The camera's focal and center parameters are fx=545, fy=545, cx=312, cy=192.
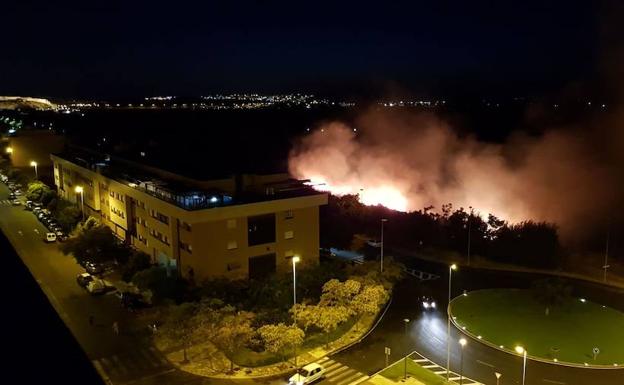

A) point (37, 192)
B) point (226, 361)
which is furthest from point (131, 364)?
point (37, 192)

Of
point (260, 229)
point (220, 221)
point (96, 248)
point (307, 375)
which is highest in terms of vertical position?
point (220, 221)

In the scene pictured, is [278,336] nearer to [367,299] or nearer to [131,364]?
[367,299]

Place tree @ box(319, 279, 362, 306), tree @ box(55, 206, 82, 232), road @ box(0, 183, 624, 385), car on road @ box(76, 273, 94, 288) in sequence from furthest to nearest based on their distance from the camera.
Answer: tree @ box(55, 206, 82, 232) < car on road @ box(76, 273, 94, 288) < tree @ box(319, 279, 362, 306) < road @ box(0, 183, 624, 385)

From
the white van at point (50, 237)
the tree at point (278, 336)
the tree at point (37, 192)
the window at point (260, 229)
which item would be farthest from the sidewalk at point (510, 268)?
the tree at point (37, 192)

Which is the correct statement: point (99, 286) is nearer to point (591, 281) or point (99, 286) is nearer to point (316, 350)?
point (316, 350)

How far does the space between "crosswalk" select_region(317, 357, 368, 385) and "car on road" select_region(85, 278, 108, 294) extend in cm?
1177

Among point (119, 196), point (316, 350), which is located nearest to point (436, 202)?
point (119, 196)

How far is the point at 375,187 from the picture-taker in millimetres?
48188

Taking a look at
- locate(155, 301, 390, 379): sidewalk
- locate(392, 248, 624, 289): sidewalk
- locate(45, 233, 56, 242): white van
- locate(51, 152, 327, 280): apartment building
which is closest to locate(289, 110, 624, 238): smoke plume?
locate(392, 248, 624, 289): sidewalk

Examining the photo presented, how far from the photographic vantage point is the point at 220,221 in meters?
24.7

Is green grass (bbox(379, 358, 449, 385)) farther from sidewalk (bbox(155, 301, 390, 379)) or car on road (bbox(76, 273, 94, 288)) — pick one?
car on road (bbox(76, 273, 94, 288))

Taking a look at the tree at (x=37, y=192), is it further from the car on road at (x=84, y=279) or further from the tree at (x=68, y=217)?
the car on road at (x=84, y=279)

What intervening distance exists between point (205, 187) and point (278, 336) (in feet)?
39.8

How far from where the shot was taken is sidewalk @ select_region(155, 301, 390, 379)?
1855 centimetres
